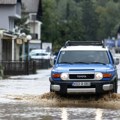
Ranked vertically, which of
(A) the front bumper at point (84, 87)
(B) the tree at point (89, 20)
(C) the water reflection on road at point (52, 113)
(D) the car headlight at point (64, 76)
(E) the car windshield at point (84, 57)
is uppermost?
(E) the car windshield at point (84, 57)

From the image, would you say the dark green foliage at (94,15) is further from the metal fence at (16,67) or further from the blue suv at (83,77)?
the blue suv at (83,77)

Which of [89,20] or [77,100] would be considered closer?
[77,100]

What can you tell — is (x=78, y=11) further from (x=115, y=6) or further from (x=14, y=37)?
(x=14, y=37)

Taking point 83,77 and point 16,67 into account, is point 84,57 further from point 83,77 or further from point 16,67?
point 16,67

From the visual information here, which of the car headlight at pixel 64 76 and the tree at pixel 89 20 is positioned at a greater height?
the car headlight at pixel 64 76

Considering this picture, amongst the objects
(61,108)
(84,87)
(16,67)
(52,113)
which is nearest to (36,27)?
(16,67)

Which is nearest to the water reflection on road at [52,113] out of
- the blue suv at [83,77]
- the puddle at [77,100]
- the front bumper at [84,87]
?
the puddle at [77,100]

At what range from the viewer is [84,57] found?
19.7 meters

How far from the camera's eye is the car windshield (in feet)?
64.2

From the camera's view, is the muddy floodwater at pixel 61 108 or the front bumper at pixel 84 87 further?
the front bumper at pixel 84 87

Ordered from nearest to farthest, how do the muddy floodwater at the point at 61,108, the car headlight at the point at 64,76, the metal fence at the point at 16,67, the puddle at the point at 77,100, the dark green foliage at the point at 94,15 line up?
the muddy floodwater at the point at 61,108, the puddle at the point at 77,100, the car headlight at the point at 64,76, the metal fence at the point at 16,67, the dark green foliage at the point at 94,15

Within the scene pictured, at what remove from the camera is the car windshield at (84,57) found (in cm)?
1958

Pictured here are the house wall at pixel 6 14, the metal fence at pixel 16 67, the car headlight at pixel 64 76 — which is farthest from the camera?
the house wall at pixel 6 14

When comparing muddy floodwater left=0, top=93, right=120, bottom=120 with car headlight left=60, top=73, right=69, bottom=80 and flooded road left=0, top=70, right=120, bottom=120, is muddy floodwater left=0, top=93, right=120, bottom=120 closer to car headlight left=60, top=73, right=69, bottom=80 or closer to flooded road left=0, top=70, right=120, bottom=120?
flooded road left=0, top=70, right=120, bottom=120
